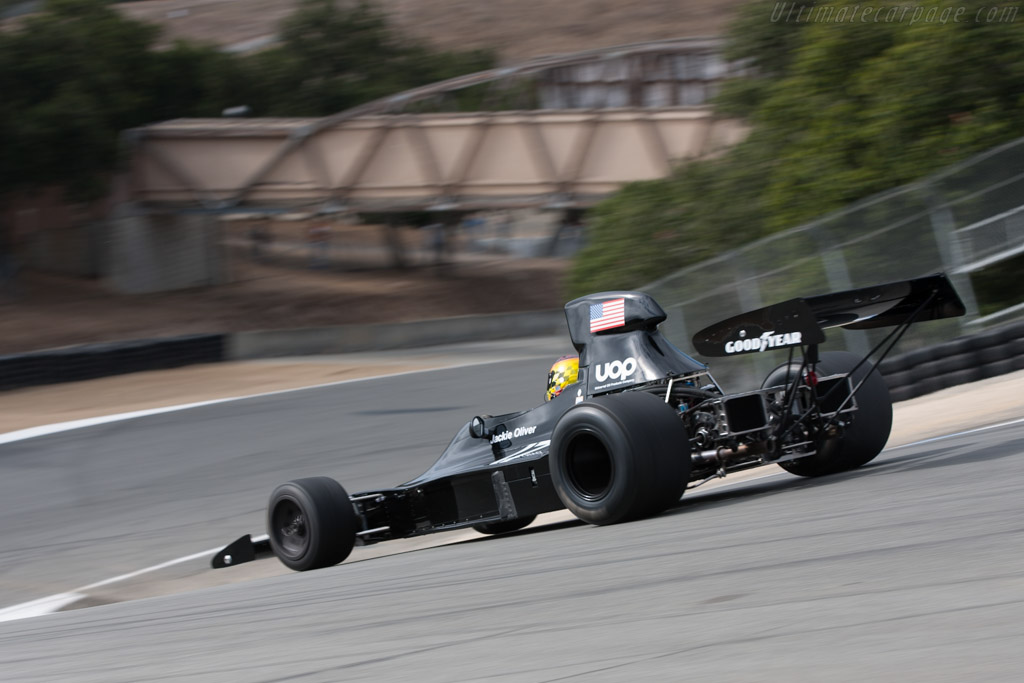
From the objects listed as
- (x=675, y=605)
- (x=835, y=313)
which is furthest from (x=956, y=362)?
(x=675, y=605)

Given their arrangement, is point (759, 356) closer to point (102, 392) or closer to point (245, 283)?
point (102, 392)

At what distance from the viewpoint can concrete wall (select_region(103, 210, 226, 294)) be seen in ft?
136

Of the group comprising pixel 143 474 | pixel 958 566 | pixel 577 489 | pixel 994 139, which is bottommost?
pixel 958 566

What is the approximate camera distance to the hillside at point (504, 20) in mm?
97250

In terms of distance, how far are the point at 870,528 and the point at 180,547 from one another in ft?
25.2

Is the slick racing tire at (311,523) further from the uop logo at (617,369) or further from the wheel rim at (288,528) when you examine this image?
the uop logo at (617,369)

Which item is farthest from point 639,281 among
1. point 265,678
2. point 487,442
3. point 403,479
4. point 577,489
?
point 265,678

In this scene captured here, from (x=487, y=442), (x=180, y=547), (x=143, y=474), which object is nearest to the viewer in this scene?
(x=487, y=442)

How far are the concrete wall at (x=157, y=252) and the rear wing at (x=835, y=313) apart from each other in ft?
123

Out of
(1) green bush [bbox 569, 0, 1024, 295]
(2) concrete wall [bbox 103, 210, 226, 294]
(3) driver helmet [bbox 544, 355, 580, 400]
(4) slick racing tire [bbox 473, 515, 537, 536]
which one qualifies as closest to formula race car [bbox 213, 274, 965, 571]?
(3) driver helmet [bbox 544, 355, 580, 400]

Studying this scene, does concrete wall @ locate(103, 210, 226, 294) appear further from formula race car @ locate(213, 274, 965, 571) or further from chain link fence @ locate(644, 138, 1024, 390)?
formula race car @ locate(213, 274, 965, 571)

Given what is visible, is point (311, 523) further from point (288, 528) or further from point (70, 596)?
point (70, 596)

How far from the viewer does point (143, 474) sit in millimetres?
14766

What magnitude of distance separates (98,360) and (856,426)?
71.2 ft
